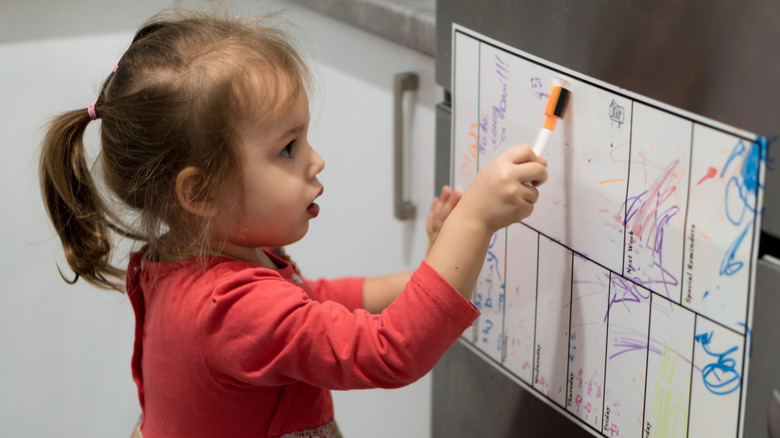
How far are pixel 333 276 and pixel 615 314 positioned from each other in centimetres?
68

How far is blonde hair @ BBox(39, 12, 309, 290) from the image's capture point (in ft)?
2.30

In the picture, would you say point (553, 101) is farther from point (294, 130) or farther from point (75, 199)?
point (75, 199)

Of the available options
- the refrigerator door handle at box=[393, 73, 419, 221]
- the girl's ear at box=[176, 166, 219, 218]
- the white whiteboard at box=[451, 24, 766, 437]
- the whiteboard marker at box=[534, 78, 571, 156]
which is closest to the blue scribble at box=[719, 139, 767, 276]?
the white whiteboard at box=[451, 24, 766, 437]

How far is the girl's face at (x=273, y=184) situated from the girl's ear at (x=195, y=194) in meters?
0.01

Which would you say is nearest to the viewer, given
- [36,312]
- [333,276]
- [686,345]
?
[686,345]

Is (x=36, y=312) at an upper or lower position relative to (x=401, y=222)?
lower

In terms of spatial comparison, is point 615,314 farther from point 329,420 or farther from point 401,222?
point 401,222

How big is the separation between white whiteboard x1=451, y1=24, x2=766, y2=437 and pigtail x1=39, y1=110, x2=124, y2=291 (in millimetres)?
334

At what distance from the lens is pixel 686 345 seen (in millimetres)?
612

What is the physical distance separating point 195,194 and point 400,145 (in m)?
0.39

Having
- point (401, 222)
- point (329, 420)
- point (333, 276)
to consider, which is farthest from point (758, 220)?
point (333, 276)

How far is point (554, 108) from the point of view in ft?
2.15

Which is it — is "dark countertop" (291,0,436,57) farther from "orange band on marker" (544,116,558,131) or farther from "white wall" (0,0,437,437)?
"orange band on marker" (544,116,558,131)

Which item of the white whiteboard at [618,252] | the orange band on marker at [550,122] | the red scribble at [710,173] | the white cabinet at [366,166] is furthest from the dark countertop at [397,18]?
the red scribble at [710,173]
